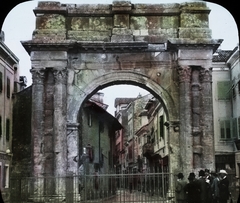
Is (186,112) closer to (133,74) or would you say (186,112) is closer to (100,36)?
(133,74)

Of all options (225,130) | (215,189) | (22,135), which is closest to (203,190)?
(215,189)

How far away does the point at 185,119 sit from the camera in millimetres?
19562

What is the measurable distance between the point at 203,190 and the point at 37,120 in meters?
8.15

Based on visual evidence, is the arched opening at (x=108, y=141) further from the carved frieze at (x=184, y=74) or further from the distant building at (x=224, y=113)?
the distant building at (x=224, y=113)

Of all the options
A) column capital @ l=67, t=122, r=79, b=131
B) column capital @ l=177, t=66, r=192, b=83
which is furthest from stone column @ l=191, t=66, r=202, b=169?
column capital @ l=67, t=122, r=79, b=131

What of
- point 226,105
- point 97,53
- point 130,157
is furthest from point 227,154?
point 130,157

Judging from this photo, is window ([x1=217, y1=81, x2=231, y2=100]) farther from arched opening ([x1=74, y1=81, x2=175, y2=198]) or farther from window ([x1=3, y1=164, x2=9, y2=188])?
window ([x1=3, y1=164, x2=9, y2=188])

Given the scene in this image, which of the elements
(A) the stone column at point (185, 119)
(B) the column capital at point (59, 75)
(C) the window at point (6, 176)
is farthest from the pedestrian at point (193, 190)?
(C) the window at point (6, 176)

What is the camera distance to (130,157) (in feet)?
195

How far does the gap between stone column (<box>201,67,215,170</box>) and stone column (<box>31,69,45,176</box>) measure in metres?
6.15

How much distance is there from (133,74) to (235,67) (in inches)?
326

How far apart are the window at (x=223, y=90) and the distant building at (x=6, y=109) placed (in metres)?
10.9

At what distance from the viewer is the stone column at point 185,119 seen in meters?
19.3

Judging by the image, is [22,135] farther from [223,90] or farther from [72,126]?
[223,90]
